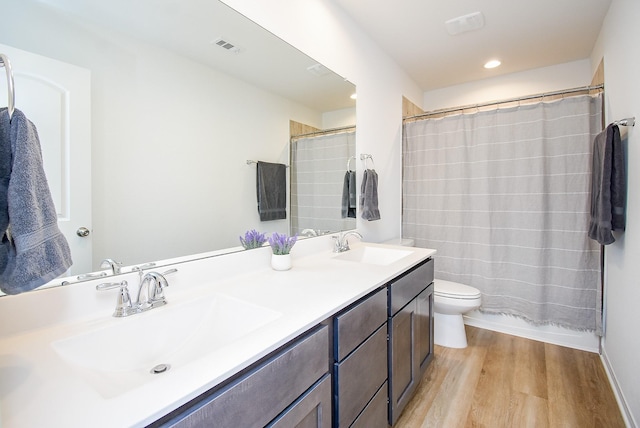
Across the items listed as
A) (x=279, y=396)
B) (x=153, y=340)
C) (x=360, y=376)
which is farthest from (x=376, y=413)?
(x=153, y=340)

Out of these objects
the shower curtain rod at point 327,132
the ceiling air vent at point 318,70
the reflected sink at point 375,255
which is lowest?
the reflected sink at point 375,255

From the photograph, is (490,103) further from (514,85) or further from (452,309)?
(452,309)

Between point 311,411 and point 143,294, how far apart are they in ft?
2.16

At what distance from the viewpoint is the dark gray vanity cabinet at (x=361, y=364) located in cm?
100

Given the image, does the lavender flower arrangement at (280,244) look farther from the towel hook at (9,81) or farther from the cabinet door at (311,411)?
the towel hook at (9,81)

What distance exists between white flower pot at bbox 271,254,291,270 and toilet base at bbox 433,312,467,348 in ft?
5.00

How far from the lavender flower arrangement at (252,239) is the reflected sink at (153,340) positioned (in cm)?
37

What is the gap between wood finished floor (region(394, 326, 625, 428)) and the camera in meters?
1.55

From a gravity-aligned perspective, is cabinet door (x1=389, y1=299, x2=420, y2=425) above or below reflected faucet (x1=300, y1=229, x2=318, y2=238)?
below

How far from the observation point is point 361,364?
3.68 ft

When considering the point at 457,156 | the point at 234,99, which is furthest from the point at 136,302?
the point at 457,156

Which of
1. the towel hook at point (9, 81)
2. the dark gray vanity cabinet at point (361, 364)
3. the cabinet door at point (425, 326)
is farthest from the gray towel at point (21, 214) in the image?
the cabinet door at point (425, 326)

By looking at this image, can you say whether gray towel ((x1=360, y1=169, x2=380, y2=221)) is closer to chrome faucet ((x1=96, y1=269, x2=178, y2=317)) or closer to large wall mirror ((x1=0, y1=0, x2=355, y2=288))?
large wall mirror ((x1=0, y1=0, x2=355, y2=288))

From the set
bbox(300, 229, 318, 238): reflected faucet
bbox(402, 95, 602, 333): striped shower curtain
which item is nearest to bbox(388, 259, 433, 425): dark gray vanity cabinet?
bbox(300, 229, 318, 238): reflected faucet
